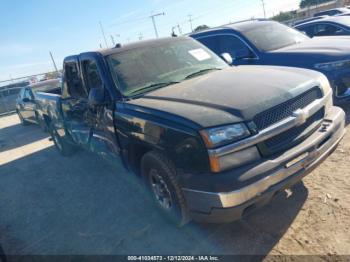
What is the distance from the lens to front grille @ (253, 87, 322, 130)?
2588mm

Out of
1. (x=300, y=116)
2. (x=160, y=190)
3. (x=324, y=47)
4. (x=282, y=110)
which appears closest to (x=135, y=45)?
(x=160, y=190)

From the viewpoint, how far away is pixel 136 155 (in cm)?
347

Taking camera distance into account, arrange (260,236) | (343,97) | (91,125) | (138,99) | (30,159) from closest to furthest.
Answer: (260,236)
(138,99)
(91,125)
(343,97)
(30,159)

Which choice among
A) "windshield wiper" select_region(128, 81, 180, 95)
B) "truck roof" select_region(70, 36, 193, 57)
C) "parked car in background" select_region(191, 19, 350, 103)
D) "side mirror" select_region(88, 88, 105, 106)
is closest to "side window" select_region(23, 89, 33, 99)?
"parked car in background" select_region(191, 19, 350, 103)

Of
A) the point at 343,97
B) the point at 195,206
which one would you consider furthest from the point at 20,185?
the point at 343,97

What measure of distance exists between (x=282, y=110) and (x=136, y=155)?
5.40 feet

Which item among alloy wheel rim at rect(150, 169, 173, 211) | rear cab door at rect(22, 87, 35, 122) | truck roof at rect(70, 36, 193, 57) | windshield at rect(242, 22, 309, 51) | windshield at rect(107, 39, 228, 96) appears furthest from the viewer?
rear cab door at rect(22, 87, 35, 122)

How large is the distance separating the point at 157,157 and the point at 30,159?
5.28m

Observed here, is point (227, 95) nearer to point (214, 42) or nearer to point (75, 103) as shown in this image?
point (75, 103)

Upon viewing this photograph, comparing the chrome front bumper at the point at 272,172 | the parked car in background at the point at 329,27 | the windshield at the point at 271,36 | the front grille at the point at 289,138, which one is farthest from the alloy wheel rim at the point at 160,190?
the parked car in background at the point at 329,27

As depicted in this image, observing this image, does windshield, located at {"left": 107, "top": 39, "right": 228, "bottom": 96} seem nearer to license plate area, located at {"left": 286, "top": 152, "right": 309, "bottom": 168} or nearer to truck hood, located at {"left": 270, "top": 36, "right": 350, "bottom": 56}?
license plate area, located at {"left": 286, "top": 152, "right": 309, "bottom": 168}

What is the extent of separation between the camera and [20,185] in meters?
5.55

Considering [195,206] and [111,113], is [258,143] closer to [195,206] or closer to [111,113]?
[195,206]

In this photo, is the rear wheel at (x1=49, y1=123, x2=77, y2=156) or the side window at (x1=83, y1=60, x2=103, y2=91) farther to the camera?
the rear wheel at (x1=49, y1=123, x2=77, y2=156)
